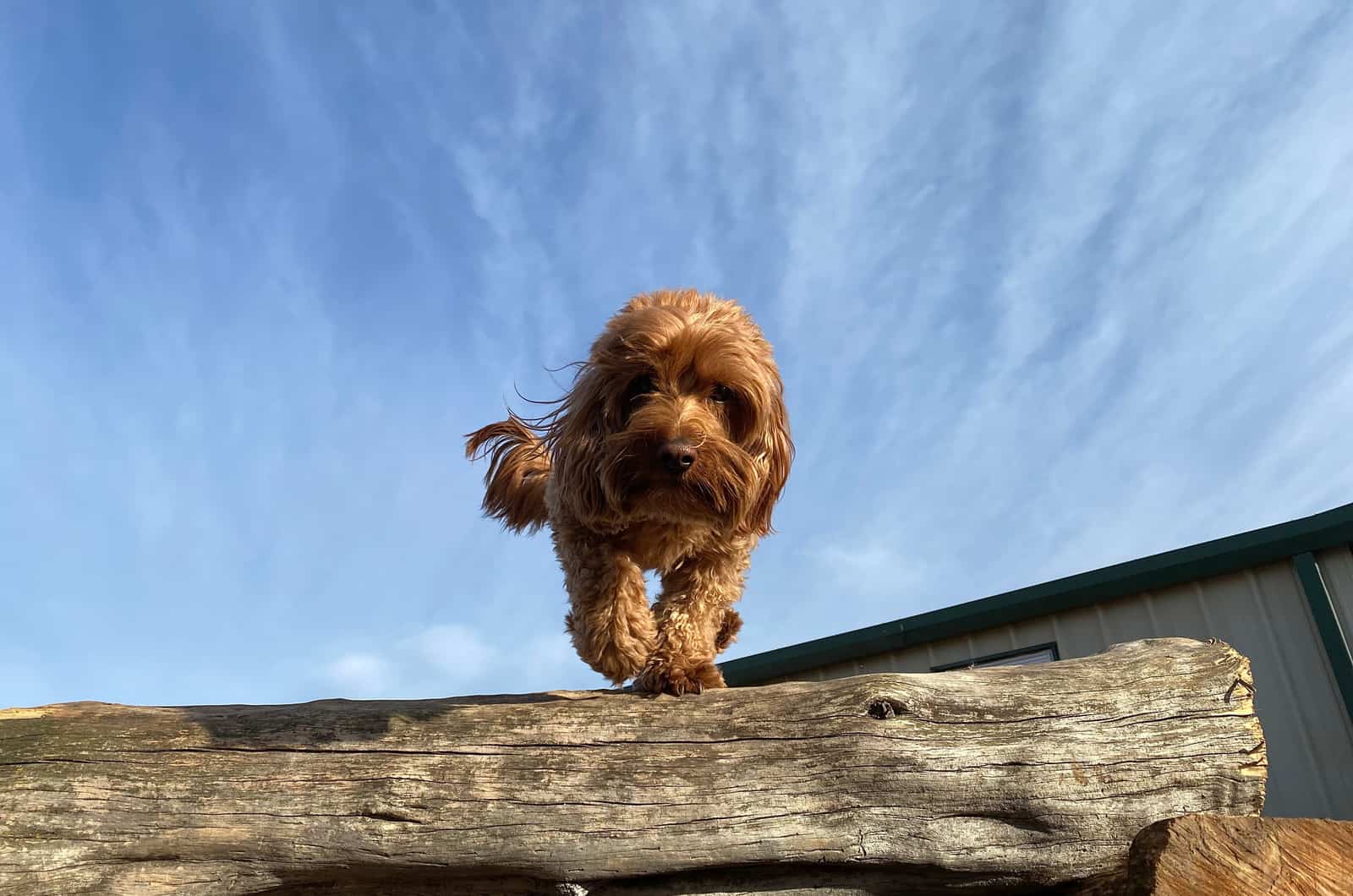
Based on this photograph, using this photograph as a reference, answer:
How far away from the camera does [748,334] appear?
427cm

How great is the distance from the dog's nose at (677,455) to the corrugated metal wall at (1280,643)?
454 cm

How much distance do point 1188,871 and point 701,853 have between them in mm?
1276

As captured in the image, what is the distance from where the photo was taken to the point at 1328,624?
7.36 metres

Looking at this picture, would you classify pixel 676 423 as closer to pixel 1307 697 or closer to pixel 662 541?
pixel 662 541

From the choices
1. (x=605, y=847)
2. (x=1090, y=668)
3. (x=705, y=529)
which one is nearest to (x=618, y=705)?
(x=605, y=847)

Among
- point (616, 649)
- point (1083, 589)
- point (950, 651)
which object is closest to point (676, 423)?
point (616, 649)

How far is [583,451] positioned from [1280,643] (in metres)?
6.35

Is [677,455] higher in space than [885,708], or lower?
higher

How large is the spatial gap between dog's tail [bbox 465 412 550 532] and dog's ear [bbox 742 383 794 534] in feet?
4.83

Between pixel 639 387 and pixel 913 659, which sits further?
pixel 913 659

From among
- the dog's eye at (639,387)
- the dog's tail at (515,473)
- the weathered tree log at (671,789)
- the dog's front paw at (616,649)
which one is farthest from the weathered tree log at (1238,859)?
the dog's tail at (515,473)

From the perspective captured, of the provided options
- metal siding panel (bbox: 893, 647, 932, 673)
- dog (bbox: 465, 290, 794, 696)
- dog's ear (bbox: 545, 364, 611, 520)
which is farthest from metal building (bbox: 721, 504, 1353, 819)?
dog's ear (bbox: 545, 364, 611, 520)

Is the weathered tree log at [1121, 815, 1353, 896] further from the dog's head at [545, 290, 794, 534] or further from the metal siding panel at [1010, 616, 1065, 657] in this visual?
the metal siding panel at [1010, 616, 1065, 657]

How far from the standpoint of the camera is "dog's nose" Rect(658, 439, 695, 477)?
3693mm
